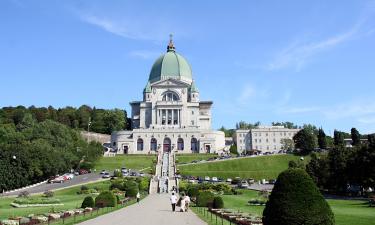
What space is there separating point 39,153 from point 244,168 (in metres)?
38.7

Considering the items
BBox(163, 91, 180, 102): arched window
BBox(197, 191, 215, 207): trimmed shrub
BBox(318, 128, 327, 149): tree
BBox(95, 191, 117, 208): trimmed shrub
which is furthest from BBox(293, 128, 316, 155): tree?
BBox(95, 191, 117, 208): trimmed shrub

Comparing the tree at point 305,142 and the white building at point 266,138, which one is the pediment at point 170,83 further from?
the tree at point 305,142

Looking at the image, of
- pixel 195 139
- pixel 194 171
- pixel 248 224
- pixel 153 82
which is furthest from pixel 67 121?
pixel 248 224

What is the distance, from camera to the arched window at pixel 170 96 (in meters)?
129

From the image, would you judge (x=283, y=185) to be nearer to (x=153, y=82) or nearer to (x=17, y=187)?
(x=17, y=187)

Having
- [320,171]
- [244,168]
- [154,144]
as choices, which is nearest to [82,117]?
[154,144]

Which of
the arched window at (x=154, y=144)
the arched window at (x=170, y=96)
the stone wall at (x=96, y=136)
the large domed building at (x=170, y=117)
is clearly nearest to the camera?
the large domed building at (x=170, y=117)

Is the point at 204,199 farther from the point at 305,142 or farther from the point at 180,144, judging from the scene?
the point at 180,144

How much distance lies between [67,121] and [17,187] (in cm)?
7855

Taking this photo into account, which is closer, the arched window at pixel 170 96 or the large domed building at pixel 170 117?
the large domed building at pixel 170 117

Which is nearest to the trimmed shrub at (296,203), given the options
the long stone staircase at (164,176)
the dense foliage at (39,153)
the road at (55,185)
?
the long stone staircase at (164,176)

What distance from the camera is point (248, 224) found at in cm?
2091

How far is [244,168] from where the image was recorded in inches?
3420

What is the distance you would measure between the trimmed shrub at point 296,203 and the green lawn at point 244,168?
205 feet
